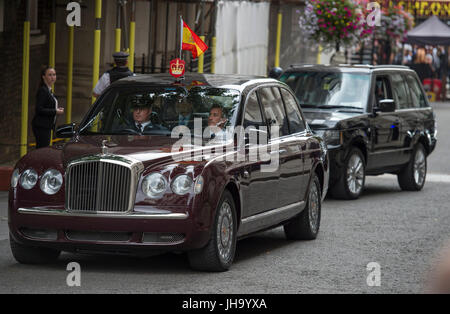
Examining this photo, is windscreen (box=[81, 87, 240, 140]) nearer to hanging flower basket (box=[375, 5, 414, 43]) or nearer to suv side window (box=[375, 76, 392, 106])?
suv side window (box=[375, 76, 392, 106])

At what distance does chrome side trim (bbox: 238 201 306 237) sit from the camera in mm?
9453

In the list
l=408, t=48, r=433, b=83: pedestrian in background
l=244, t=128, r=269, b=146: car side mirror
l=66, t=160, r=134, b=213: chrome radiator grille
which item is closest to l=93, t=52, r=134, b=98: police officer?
l=244, t=128, r=269, b=146: car side mirror

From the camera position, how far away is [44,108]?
46.0 feet

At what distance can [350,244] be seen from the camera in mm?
11078

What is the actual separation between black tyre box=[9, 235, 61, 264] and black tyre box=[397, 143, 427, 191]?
29.9 ft

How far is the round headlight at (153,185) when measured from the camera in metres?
8.38

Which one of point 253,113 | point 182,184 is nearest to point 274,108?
point 253,113

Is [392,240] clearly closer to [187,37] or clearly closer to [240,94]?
[240,94]

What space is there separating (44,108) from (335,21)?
1280cm

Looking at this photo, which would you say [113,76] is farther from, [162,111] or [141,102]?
[162,111]

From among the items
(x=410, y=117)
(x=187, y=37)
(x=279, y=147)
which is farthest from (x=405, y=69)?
(x=279, y=147)
